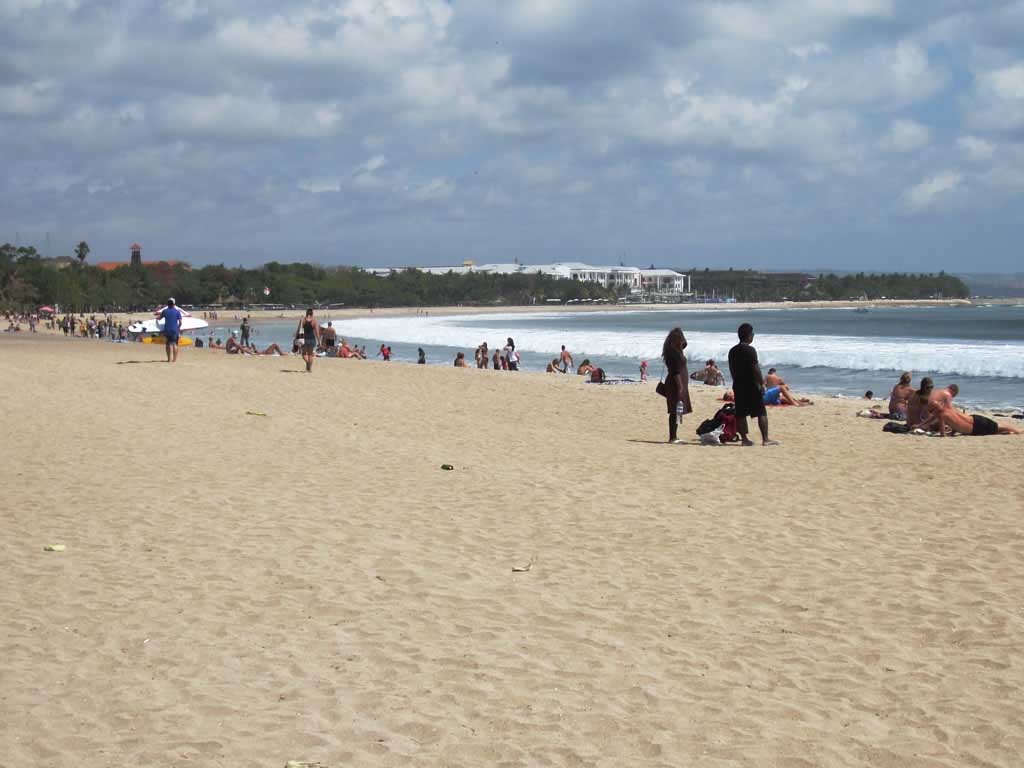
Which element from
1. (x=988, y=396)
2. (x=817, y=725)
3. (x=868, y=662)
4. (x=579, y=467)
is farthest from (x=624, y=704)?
(x=988, y=396)

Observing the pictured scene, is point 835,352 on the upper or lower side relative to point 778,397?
lower

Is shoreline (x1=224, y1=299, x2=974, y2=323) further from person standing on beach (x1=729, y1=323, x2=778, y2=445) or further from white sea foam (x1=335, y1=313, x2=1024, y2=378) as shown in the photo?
person standing on beach (x1=729, y1=323, x2=778, y2=445)

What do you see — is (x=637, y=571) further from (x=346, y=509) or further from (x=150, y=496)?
(x=150, y=496)

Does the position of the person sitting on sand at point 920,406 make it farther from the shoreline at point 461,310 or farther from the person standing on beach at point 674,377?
the shoreline at point 461,310

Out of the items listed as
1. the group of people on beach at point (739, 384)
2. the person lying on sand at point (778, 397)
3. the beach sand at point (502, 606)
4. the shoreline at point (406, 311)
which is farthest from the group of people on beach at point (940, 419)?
the shoreline at point (406, 311)

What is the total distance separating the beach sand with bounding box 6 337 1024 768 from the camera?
380 cm

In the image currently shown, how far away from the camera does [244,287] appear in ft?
445

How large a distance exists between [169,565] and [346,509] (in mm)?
1836

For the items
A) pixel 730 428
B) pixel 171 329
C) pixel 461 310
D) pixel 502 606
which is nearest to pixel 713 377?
pixel 171 329

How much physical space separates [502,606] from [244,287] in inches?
5340

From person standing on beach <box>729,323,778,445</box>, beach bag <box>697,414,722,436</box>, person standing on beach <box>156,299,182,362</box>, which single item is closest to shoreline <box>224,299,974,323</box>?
person standing on beach <box>156,299,182,362</box>

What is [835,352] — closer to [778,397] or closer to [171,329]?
[778,397]

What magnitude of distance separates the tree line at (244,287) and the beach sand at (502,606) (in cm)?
9277

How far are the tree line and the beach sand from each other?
92772 mm
